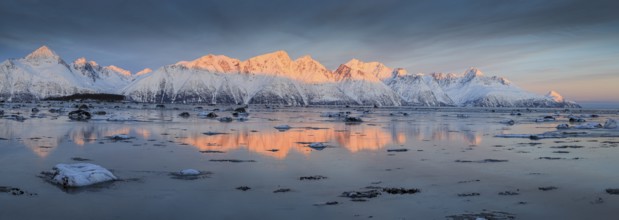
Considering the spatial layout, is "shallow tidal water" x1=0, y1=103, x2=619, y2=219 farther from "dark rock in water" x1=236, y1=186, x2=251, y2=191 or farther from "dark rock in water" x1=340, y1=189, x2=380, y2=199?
"dark rock in water" x1=340, y1=189, x2=380, y2=199

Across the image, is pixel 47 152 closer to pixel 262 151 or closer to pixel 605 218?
pixel 262 151

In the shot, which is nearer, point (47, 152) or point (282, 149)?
point (47, 152)

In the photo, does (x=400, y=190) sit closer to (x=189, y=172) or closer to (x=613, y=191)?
(x=613, y=191)

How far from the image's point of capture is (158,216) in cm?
1106

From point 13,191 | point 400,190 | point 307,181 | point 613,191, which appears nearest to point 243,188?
point 307,181

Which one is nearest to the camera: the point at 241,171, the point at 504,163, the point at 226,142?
the point at 241,171

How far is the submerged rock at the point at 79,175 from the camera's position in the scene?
14.4 metres

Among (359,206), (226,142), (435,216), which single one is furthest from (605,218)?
(226,142)

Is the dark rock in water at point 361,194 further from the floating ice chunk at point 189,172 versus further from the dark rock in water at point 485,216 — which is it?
the floating ice chunk at point 189,172

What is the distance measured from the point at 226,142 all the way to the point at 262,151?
527 centimetres

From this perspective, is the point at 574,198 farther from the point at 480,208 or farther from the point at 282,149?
the point at 282,149

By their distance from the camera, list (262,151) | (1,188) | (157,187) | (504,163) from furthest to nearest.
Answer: (262,151), (504,163), (157,187), (1,188)

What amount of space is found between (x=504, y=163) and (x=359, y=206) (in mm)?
11458

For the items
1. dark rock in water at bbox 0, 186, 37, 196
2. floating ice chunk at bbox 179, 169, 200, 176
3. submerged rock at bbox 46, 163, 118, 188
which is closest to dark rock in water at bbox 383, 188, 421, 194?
floating ice chunk at bbox 179, 169, 200, 176
